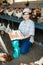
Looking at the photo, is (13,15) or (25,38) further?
(13,15)

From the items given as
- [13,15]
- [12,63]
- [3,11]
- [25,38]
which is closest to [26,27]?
[25,38]

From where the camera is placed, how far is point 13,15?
→ 389 centimetres

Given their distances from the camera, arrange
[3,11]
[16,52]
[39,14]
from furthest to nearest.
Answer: [3,11] → [39,14] → [16,52]

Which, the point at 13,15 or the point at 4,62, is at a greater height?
the point at 13,15

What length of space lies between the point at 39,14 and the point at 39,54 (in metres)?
1.12

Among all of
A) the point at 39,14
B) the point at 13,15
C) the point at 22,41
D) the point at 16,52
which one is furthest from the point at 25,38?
the point at 13,15

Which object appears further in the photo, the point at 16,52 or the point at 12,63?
the point at 16,52

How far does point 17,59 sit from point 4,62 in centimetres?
24

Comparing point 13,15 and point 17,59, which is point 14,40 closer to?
point 17,59

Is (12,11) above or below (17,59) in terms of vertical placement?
above

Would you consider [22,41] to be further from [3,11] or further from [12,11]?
[3,11]

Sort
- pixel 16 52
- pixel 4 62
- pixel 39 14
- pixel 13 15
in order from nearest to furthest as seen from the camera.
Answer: pixel 4 62 < pixel 16 52 < pixel 39 14 < pixel 13 15

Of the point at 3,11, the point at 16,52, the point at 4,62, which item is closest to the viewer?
the point at 4,62

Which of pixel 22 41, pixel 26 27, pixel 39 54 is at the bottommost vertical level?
pixel 39 54
